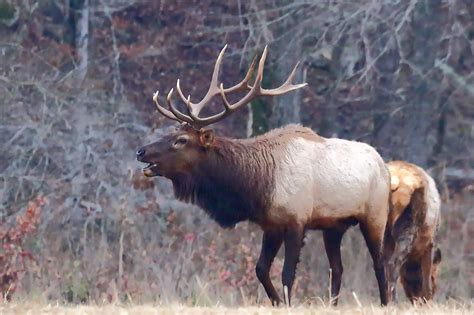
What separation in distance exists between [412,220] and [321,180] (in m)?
2.01

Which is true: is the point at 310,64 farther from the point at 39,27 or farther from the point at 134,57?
the point at 39,27

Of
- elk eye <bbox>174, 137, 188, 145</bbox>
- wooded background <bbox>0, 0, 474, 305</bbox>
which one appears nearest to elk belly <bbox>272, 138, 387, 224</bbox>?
elk eye <bbox>174, 137, 188, 145</bbox>

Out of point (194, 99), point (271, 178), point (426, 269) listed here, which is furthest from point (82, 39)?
point (271, 178)

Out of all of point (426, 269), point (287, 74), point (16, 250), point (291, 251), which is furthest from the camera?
point (287, 74)

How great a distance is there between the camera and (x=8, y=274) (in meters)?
17.7

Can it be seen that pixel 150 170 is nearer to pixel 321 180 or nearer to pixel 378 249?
pixel 321 180

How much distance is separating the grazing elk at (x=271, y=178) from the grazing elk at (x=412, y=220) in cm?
104

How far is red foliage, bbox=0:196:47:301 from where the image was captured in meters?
17.7

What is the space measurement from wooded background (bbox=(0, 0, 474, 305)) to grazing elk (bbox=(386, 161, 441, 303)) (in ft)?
9.34

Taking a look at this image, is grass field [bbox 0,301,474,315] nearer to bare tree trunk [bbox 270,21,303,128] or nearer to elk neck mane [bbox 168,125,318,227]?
elk neck mane [bbox 168,125,318,227]

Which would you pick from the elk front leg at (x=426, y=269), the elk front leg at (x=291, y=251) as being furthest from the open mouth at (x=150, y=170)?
the elk front leg at (x=426, y=269)

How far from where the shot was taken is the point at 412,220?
1577 cm

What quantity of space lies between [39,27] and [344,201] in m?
11.9

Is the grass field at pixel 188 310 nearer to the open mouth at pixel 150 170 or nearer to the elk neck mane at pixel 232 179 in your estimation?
the open mouth at pixel 150 170
